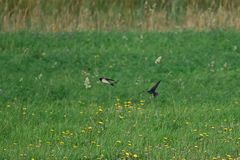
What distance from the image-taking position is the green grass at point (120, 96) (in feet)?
23.3

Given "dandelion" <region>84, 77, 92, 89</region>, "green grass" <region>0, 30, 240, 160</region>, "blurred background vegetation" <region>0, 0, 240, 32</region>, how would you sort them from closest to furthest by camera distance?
1. "green grass" <region>0, 30, 240, 160</region>
2. "dandelion" <region>84, 77, 92, 89</region>
3. "blurred background vegetation" <region>0, 0, 240, 32</region>

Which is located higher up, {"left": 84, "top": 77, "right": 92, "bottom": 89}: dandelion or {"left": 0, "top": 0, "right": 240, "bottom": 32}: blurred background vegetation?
{"left": 0, "top": 0, "right": 240, "bottom": 32}: blurred background vegetation

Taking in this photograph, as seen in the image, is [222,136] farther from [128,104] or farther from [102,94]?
[102,94]

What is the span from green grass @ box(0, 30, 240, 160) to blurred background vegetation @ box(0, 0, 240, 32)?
74cm

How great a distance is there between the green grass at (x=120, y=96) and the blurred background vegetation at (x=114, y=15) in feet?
2.43

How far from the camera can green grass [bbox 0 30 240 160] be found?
7.10 meters

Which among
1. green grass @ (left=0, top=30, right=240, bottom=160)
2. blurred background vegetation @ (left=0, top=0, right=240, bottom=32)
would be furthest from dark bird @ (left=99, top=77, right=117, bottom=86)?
blurred background vegetation @ (left=0, top=0, right=240, bottom=32)

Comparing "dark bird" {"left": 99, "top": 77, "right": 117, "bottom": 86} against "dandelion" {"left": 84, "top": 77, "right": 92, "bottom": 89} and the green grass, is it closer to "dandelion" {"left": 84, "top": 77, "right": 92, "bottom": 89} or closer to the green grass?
the green grass

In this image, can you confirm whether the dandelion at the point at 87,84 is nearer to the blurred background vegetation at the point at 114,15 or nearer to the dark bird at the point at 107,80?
the dark bird at the point at 107,80

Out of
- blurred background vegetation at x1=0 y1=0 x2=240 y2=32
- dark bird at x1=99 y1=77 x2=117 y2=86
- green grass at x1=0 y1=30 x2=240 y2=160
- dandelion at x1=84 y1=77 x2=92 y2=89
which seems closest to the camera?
green grass at x1=0 y1=30 x2=240 y2=160

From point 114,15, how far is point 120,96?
4469 millimetres

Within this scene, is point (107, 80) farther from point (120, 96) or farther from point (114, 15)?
point (114, 15)

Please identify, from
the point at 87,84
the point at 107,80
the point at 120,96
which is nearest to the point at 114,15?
the point at 107,80

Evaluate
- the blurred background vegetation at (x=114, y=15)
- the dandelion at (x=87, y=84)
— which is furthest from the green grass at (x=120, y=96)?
the blurred background vegetation at (x=114, y=15)
